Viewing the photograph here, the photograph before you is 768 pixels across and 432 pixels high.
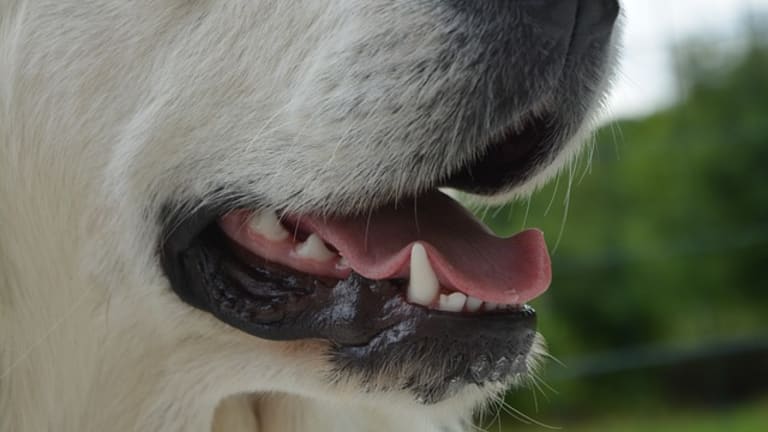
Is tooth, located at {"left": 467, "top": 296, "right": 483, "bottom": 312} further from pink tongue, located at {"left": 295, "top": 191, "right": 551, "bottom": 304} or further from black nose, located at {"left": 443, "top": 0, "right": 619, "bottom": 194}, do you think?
black nose, located at {"left": 443, "top": 0, "right": 619, "bottom": 194}

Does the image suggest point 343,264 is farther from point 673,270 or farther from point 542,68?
point 673,270

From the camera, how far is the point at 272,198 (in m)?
2.30

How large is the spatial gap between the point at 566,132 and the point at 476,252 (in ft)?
1.02

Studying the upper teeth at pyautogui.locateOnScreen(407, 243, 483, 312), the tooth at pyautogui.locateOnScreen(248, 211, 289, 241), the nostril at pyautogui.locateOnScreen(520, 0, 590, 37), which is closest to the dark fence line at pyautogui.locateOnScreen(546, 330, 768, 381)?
the tooth at pyautogui.locateOnScreen(248, 211, 289, 241)

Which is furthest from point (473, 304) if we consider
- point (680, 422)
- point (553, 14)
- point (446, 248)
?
point (680, 422)

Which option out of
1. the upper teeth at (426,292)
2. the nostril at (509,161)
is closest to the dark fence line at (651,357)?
the nostril at (509,161)

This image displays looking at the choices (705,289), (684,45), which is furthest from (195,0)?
(705,289)

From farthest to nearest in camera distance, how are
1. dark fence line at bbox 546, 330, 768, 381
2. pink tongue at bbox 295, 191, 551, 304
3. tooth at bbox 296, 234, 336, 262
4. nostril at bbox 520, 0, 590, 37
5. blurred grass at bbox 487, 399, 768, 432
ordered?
1. blurred grass at bbox 487, 399, 768, 432
2. dark fence line at bbox 546, 330, 768, 381
3. tooth at bbox 296, 234, 336, 262
4. pink tongue at bbox 295, 191, 551, 304
5. nostril at bbox 520, 0, 590, 37

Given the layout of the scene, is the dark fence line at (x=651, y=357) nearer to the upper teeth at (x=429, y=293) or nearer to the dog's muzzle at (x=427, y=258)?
the dog's muzzle at (x=427, y=258)

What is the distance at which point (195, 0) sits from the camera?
2395 millimetres

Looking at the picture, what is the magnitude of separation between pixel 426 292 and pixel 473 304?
0.32 feet

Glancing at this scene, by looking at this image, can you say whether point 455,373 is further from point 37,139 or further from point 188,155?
point 37,139

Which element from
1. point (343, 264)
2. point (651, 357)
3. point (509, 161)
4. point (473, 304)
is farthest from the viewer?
point (651, 357)

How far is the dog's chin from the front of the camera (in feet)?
7.10
